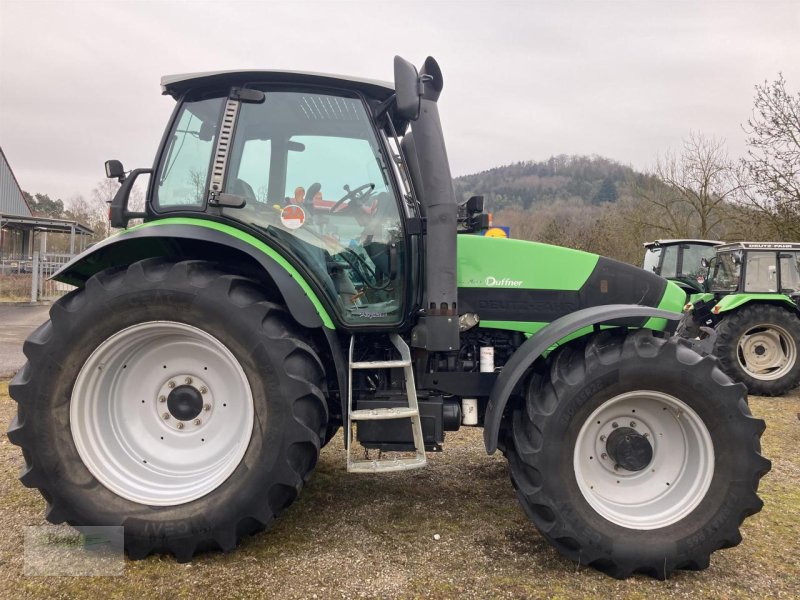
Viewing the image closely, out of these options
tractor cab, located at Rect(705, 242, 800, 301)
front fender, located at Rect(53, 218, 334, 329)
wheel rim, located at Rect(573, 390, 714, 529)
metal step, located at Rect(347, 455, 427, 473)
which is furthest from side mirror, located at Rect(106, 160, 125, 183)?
tractor cab, located at Rect(705, 242, 800, 301)

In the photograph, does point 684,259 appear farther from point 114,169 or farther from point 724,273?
point 114,169

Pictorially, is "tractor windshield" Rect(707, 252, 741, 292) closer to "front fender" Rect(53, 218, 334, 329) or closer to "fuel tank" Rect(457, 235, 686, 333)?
"fuel tank" Rect(457, 235, 686, 333)

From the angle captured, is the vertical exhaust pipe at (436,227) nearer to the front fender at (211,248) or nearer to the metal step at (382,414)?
the metal step at (382,414)

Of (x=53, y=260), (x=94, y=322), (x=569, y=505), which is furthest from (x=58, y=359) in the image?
(x=53, y=260)

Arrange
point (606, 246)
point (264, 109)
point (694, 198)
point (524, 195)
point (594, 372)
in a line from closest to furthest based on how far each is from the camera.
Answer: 1. point (594, 372)
2. point (264, 109)
3. point (694, 198)
4. point (606, 246)
5. point (524, 195)

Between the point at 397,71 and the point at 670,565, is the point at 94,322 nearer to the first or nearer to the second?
the point at 397,71

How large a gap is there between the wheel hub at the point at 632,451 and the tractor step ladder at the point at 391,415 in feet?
3.22

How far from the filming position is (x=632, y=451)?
2768 mm

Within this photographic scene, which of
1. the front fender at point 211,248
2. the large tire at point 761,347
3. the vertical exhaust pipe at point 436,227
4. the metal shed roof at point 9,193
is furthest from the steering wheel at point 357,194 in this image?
the metal shed roof at point 9,193

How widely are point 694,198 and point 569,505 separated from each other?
20.4m

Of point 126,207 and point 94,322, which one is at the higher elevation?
point 126,207

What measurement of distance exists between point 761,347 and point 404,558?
7.44 m

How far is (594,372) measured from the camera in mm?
2666

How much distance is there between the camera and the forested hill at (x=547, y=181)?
155ft
